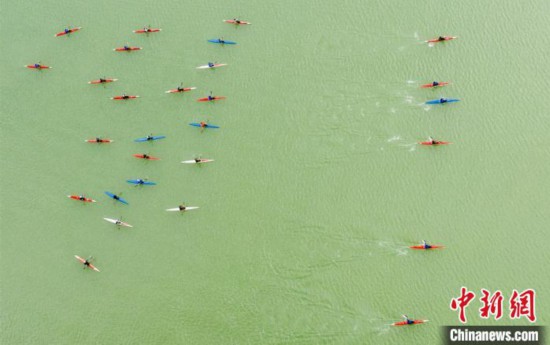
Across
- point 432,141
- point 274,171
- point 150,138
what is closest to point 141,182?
point 150,138

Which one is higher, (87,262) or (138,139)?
(138,139)

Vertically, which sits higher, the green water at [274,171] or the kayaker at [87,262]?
the green water at [274,171]

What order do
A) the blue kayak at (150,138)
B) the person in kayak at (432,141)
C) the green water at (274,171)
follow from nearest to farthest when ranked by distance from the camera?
the green water at (274,171) < the person in kayak at (432,141) < the blue kayak at (150,138)

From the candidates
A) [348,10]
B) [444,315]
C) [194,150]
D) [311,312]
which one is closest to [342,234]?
[311,312]

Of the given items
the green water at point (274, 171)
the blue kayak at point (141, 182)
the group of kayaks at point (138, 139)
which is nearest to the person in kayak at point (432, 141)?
the green water at point (274, 171)

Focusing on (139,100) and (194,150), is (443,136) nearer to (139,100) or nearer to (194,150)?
(194,150)

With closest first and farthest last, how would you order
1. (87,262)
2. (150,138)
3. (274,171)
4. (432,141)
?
(87,262) < (432,141) < (274,171) < (150,138)

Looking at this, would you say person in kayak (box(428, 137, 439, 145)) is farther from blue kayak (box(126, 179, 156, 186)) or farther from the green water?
blue kayak (box(126, 179, 156, 186))

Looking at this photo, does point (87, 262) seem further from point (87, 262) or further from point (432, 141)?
point (432, 141)

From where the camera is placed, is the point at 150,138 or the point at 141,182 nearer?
the point at 141,182

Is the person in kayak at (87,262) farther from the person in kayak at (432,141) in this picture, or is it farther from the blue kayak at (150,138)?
the person in kayak at (432,141)
